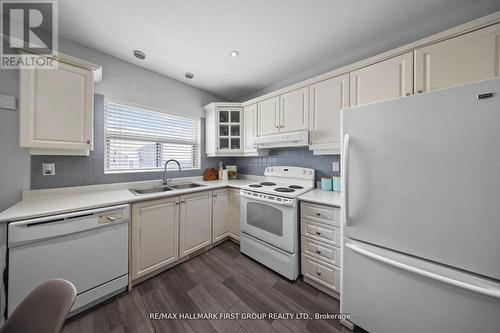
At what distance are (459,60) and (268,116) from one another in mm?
1774

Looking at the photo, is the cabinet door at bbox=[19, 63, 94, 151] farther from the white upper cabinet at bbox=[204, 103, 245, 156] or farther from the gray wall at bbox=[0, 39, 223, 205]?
the white upper cabinet at bbox=[204, 103, 245, 156]

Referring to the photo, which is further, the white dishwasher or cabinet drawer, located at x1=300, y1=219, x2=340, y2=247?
cabinet drawer, located at x1=300, y1=219, x2=340, y2=247

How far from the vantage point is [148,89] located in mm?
2342

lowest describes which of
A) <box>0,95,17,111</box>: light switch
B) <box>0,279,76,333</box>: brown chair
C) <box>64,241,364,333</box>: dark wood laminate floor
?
<box>64,241,364,333</box>: dark wood laminate floor

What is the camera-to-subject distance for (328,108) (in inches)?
74.6

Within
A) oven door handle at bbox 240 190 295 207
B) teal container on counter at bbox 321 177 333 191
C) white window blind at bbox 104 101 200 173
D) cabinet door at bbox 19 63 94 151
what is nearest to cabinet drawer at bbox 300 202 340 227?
oven door handle at bbox 240 190 295 207

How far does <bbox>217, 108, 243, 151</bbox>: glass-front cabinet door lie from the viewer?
2.88 metres

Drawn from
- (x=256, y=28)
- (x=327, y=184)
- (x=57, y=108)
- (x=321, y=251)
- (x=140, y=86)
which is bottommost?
(x=321, y=251)

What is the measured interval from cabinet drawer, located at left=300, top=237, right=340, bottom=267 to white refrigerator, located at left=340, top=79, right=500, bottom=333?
0.30 m

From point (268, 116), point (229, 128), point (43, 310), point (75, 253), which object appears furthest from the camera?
point (229, 128)

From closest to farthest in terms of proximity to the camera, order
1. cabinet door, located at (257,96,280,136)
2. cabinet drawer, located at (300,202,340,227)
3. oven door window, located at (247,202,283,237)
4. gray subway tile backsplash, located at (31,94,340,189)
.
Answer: cabinet drawer, located at (300,202,340,227) → gray subway tile backsplash, located at (31,94,340,189) → oven door window, located at (247,202,283,237) → cabinet door, located at (257,96,280,136)

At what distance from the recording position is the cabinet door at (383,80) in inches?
55.8

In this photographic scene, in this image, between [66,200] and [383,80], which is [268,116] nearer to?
[383,80]

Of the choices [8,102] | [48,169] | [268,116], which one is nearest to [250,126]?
[268,116]
